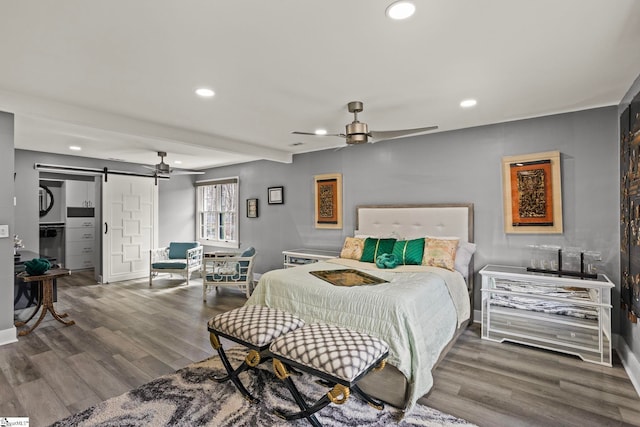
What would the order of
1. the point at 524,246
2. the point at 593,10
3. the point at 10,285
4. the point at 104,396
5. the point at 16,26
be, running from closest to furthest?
1. the point at 593,10
2. the point at 16,26
3. the point at 104,396
4. the point at 10,285
5. the point at 524,246

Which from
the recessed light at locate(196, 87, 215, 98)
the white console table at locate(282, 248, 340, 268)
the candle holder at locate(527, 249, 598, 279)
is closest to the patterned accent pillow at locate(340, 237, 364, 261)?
the white console table at locate(282, 248, 340, 268)

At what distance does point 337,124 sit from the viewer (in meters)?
3.94

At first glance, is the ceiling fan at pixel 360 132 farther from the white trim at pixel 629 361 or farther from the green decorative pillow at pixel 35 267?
the green decorative pillow at pixel 35 267

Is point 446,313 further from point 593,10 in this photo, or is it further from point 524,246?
point 593,10

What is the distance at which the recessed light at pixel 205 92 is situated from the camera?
9.29ft

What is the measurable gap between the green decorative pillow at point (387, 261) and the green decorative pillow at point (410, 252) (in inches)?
4.3

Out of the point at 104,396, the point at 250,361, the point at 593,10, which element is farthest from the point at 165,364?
the point at 593,10

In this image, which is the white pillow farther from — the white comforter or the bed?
the white comforter

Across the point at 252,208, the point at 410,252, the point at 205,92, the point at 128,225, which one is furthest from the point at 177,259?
the point at 410,252

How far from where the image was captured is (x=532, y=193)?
3613 millimetres

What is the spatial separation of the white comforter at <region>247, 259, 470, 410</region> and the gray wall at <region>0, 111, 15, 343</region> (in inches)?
95.9

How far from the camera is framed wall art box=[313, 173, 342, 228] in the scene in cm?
529

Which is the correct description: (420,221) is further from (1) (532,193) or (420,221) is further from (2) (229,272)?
(2) (229,272)

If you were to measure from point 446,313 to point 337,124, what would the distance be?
241 cm
